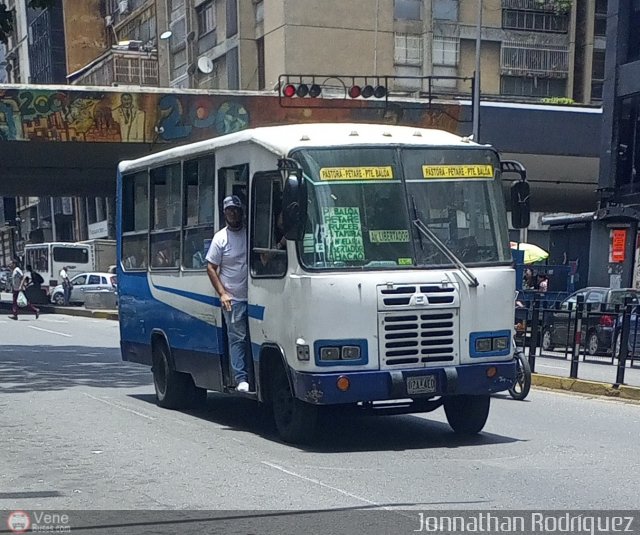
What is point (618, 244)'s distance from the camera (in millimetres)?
30297

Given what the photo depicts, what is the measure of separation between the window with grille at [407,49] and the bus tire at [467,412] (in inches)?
1543

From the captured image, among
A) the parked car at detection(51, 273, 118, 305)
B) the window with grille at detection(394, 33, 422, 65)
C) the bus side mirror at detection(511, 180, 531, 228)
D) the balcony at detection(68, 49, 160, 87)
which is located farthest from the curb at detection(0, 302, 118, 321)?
the bus side mirror at detection(511, 180, 531, 228)

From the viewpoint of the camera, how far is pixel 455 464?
890 centimetres

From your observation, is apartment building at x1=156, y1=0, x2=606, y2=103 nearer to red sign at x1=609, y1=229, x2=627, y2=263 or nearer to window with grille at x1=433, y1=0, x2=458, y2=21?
window with grille at x1=433, y1=0, x2=458, y2=21

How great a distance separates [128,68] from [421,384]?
4989 centimetres

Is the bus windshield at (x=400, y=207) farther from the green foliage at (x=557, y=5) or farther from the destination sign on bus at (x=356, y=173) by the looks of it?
the green foliage at (x=557, y=5)

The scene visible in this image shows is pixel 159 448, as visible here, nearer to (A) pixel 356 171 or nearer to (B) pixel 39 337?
(A) pixel 356 171

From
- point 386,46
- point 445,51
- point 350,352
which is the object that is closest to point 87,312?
point 386,46

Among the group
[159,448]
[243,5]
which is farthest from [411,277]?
[243,5]

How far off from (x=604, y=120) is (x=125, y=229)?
21660 mm

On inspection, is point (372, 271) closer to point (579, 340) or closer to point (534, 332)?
point (579, 340)

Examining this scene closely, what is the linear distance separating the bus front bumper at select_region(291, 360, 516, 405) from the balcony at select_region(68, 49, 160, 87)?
48703mm

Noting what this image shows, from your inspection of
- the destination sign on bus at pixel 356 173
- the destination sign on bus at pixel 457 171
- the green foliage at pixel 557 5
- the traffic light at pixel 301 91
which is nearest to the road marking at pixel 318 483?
the destination sign on bus at pixel 356 173

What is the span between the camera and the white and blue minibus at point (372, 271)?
909 cm
